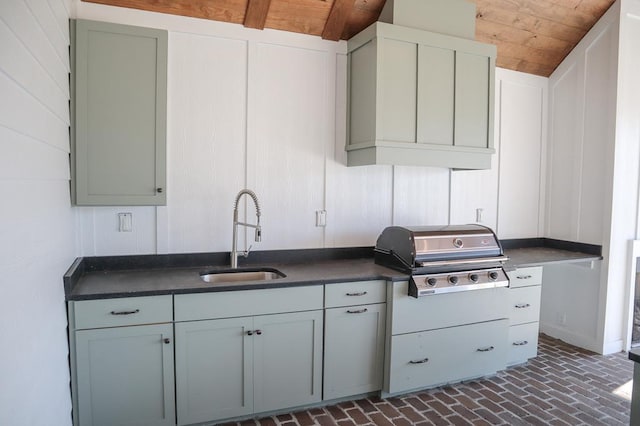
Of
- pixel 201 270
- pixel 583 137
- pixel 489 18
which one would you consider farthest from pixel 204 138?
pixel 583 137

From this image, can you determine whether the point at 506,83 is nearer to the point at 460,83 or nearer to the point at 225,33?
the point at 460,83

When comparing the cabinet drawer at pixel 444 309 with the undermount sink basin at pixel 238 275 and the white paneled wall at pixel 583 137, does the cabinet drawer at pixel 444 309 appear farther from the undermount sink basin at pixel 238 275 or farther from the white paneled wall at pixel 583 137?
the white paneled wall at pixel 583 137

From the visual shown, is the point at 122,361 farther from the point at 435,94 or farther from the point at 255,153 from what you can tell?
the point at 435,94

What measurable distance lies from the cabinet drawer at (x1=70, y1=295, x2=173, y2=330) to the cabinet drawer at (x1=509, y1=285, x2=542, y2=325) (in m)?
2.49

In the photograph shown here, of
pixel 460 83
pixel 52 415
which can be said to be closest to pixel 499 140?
pixel 460 83

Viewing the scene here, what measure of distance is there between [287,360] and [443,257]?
4.07 ft

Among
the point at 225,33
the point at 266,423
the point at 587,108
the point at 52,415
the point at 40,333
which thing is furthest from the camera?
the point at 587,108

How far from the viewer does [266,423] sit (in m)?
2.51

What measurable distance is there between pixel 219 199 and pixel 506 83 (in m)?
→ 2.84

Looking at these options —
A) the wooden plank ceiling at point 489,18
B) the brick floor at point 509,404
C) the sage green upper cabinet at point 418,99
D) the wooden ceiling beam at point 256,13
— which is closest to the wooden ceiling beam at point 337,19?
the wooden plank ceiling at point 489,18

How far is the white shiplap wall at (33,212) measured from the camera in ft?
4.12

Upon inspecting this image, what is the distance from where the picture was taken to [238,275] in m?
2.88

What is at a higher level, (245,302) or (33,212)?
(33,212)

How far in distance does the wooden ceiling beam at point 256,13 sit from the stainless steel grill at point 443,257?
1.69 m
